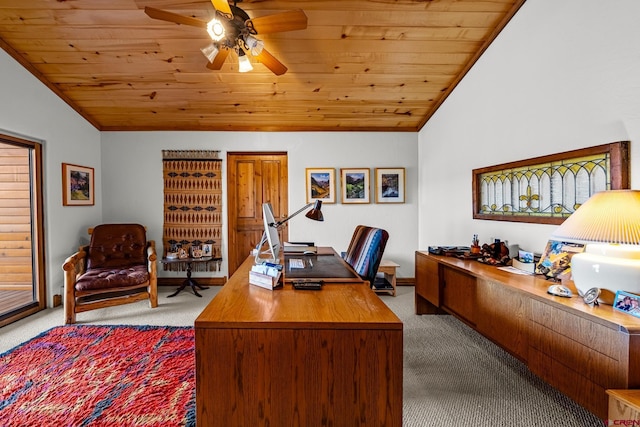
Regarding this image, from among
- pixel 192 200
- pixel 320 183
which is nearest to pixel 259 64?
pixel 320 183

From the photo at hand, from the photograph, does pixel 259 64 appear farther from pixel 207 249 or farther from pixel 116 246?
pixel 116 246

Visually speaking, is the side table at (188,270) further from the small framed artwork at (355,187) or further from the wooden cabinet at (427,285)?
the wooden cabinet at (427,285)

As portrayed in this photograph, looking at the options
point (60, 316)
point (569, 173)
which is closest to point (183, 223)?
point (60, 316)

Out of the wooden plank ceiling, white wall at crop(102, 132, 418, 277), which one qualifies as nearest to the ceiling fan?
the wooden plank ceiling

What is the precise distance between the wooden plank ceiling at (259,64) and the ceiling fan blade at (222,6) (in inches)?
23.9

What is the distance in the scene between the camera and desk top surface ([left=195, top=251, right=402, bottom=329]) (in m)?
1.19

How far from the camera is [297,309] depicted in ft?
4.37

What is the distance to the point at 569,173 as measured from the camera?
216cm

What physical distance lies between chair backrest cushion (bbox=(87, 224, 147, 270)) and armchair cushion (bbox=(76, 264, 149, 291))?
0.19m

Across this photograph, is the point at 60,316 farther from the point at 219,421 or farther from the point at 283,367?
the point at 283,367

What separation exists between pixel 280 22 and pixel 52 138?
10.0 feet

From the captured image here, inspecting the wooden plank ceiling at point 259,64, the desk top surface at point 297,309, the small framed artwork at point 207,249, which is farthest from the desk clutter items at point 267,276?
the small framed artwork at point 207,249

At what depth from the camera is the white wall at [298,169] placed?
4.43 m

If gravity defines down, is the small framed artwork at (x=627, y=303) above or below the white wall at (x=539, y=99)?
below
